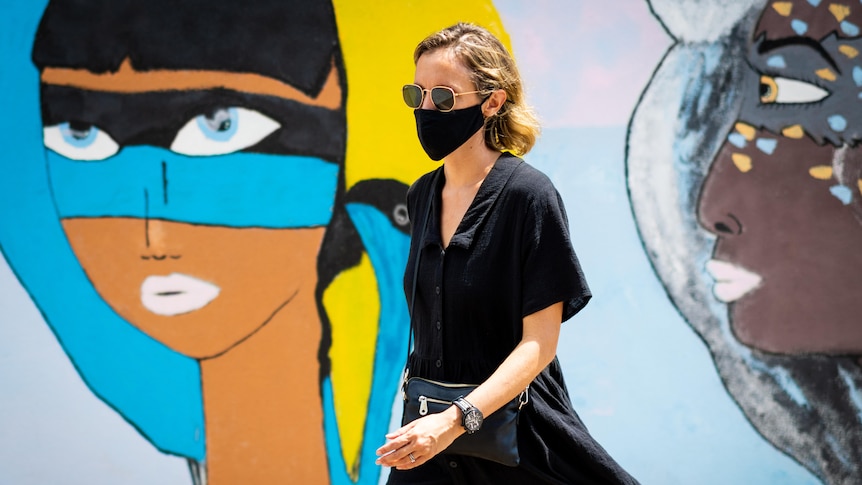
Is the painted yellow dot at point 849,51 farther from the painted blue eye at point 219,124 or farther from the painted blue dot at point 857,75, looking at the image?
the painted blue eye at point 219,124

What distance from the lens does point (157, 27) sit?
15.4 feet

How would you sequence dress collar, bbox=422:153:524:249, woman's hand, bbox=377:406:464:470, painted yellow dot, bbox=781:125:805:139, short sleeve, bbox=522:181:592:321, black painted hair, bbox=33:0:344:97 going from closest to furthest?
woman's hand, bbox=377:406:464:470, short sleeve, bbox=522:181:592:321, dress collar, bbox=422:153:524:249, black painted hair, bbox=33:0:344:97, painted yellow dot, bbox=781:125:805:139

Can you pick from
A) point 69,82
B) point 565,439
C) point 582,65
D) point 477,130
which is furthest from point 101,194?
point 565,439

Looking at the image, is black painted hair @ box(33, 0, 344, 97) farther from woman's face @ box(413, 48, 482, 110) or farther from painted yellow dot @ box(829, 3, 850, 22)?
painted yellow dot @ box(829, 3, 850, 22)

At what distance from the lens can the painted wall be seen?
4691 millimetres

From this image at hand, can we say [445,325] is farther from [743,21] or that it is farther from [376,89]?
[743,21]

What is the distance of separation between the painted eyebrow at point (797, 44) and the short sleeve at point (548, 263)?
2830 millimetres

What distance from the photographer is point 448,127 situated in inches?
98.7

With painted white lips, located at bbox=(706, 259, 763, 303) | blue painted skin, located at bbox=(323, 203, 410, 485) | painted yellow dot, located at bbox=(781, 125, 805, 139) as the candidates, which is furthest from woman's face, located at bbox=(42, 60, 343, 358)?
painted yellow dot, located at bbox=(781, 125, 805, 139)

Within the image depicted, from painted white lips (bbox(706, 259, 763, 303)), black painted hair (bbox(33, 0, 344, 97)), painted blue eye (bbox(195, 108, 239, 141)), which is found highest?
black painted hair (bbox(33, 0, 344, 97))

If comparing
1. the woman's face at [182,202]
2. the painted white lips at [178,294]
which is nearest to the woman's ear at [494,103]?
the woman's face at [182,202]

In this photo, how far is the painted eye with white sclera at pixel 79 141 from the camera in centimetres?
471

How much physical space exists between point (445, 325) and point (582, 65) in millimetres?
2580

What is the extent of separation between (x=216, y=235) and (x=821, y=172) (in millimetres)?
2953
